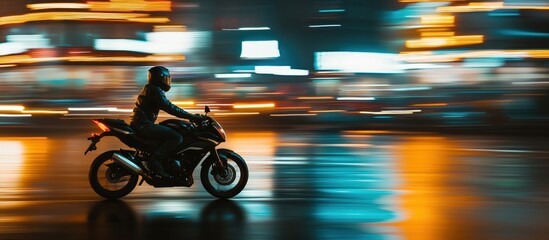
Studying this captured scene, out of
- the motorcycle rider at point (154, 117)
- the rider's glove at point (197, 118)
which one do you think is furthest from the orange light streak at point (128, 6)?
the rider's glove at point (197, 118)

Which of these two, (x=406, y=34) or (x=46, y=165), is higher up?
(x=406, y=34)

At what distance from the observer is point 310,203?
799 cm

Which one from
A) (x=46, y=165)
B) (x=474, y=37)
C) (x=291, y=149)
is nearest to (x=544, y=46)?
(x=474, y=37)

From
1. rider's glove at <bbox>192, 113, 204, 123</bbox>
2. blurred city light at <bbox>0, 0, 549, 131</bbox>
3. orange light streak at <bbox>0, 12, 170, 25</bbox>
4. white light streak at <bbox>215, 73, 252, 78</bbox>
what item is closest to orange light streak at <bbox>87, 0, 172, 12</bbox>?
blurred city light at <bbox>0, 0, 549, 131</bbox>

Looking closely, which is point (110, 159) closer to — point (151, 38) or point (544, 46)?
point (544, 46)

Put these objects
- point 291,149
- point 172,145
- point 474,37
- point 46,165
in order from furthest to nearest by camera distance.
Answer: point 474,37 < point 291,149 < point 46,165 < point 172,145

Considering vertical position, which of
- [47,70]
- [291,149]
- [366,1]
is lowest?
[291,149]

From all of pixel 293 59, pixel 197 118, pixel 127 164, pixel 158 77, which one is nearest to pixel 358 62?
pixel 293 59

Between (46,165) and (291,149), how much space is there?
18.9 feet

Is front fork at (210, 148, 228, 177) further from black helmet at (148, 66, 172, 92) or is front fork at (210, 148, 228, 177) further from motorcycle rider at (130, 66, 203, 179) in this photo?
black helmet at (148, 66, 172, 92)

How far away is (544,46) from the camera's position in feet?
116

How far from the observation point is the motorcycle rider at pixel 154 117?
7.80 metres

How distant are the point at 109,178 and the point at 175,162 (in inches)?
33.6

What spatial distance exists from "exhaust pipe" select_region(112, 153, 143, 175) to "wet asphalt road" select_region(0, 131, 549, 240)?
1.28 ft
